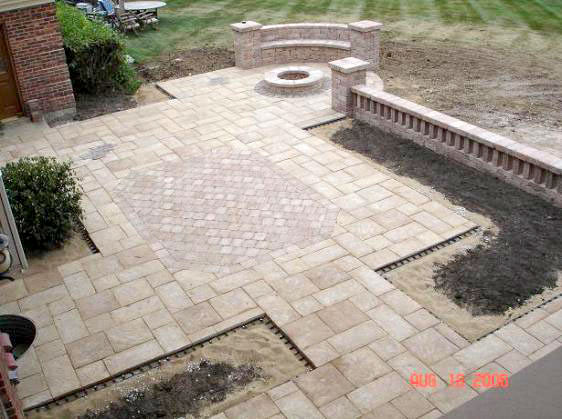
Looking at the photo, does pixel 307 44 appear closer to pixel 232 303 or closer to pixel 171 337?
pixel 232 303

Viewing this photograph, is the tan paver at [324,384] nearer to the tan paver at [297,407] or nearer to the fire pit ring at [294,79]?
the tan paver at [297,407]

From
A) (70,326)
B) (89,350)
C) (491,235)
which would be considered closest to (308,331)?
(89,350)

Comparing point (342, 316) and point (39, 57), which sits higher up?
point (39, 57)

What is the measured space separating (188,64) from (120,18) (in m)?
3.54

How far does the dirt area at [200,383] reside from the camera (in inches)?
232

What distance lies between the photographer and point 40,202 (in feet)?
26.8

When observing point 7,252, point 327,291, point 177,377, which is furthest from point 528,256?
point 7,252

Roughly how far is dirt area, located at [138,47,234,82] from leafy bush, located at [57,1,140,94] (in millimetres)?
1215

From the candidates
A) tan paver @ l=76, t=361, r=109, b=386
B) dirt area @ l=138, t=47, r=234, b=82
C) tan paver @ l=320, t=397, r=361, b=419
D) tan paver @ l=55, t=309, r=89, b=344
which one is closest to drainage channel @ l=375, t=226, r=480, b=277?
tan paver @ l=320, t=397, r=361, b=419

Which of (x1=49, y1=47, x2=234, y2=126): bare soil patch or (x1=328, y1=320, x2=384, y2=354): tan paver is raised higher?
(x1=49, y1=47, x2=234, y2=126): bare soil patch

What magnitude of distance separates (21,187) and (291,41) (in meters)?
8.91

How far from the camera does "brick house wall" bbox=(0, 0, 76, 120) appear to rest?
11703 mm

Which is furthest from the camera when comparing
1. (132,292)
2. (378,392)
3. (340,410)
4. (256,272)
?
(256,272)

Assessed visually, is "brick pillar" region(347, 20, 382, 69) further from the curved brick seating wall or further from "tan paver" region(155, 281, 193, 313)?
"tan paver" region(155, 281, 193, 313)
